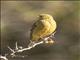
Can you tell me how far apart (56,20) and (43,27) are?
131 inches

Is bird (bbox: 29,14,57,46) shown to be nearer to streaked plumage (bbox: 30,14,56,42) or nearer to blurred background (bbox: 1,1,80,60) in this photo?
streaked plumage (bbox: 30,14,56,42)

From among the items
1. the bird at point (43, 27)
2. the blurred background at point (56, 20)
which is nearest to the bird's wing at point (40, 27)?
the bird at point (43, 27)

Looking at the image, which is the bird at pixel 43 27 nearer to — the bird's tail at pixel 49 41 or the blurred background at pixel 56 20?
the bird's tail at pixel 49 41

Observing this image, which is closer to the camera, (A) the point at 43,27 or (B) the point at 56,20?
(A) the point at 43,27

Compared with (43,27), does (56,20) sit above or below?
below

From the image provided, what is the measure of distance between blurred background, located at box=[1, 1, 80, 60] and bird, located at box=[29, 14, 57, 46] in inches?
103

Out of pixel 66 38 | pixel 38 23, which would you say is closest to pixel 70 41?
pixel 66 38

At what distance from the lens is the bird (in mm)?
980

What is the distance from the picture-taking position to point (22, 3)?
5.11m

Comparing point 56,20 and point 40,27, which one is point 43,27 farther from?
point 56,20

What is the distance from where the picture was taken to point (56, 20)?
4309mm

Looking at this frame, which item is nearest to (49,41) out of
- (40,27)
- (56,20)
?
(40,27)

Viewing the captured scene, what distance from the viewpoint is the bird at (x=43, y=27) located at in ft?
3.22

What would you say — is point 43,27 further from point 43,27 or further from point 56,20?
point 56,20
